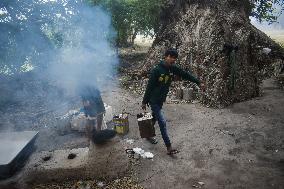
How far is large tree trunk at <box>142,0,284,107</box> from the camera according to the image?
972 centimetres

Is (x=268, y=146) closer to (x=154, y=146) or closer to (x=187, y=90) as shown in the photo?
(x=154, y=146)

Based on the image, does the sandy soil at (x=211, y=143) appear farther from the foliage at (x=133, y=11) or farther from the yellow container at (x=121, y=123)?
the foliage at (x=133, y=11)

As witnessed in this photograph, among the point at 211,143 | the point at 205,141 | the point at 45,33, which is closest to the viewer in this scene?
the point at 211,143

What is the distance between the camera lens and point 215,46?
1041cm

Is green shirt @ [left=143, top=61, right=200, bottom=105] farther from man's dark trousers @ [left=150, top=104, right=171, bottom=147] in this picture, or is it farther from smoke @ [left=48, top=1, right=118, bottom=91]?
smoke @ [left=48, top=1, right=118, bottom=91]

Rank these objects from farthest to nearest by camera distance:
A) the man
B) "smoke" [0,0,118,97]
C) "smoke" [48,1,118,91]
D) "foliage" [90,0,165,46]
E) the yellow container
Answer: "foliage" [90,0,165,46]
"smoke" [0,0,118,97]
"smoke" [48,1,118,91]
the yellow container
the man

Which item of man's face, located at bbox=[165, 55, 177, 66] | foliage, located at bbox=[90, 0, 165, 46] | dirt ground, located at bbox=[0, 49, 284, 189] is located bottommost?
dirt ground, located at bbox=[0, 49, 284, 189]

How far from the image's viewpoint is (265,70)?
14773 mm

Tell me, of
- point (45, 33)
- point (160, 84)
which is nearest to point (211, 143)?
point (160, 84)

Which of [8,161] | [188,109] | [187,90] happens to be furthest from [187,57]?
[8,161]

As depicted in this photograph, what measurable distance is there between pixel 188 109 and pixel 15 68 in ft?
25.3

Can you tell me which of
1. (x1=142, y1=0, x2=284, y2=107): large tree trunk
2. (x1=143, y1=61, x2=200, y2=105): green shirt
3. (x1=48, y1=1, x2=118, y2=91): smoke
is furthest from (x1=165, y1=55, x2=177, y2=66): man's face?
(x1=142, y1=0, x2=284, y2=107): large tree trunk

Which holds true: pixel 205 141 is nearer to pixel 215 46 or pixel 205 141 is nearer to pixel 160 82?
pixel 160 82

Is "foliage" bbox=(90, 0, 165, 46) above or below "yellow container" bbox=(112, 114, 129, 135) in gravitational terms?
above
